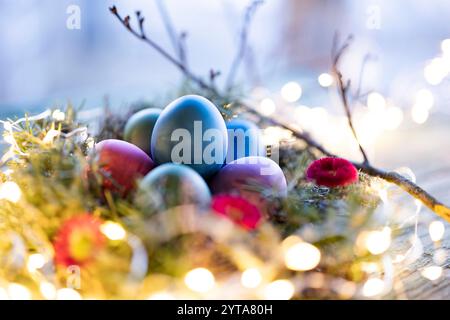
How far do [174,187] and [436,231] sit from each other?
15.0 inches

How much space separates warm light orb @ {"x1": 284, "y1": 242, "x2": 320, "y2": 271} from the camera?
570 millimetres

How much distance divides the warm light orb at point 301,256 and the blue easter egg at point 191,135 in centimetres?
15

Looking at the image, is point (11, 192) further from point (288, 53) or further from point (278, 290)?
point (288, 53)

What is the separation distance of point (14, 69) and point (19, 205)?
38.7 inches

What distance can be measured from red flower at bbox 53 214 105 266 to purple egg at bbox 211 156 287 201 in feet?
0.47

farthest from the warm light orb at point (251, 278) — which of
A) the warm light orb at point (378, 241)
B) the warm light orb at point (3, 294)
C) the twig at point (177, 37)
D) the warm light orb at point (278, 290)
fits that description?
the twig at point (177, 37)

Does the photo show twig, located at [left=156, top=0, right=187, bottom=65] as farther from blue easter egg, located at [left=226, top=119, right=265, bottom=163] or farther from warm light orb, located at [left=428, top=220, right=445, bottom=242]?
warm light orb, located at [left=428, top=220, right=445, bottom=242]

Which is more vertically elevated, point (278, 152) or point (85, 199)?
point (278, 152)

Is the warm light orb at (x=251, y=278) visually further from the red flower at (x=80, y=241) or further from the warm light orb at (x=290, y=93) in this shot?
the warm light orb at (x=290, y=93)

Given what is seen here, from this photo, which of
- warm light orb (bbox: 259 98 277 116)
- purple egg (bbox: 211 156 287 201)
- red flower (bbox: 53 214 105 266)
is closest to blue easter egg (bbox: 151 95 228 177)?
purple egg (bbox: 211 156 287 201)

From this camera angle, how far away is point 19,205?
2.10ft

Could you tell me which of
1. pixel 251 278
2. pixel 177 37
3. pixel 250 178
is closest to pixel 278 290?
pixel 251 278
